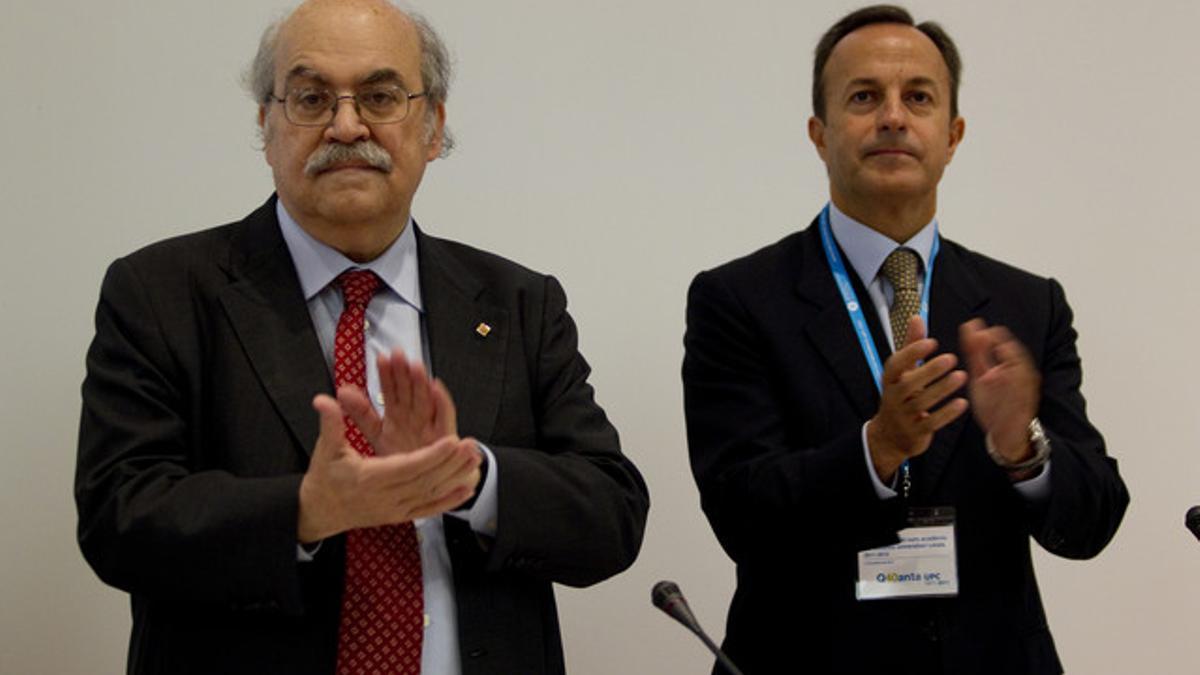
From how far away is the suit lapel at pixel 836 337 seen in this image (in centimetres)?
259

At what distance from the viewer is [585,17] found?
342 centimetres

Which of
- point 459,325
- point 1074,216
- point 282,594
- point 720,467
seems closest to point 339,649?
point 282,594

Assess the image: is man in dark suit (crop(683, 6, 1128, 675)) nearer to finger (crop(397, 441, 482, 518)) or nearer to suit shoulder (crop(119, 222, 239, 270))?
finger (crop(397, 441, 482, 518))

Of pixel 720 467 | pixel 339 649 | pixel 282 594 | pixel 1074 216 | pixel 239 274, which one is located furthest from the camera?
pixel 1074 216

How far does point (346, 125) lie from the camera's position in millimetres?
2330

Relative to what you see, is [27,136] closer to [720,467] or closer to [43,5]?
[43,5]

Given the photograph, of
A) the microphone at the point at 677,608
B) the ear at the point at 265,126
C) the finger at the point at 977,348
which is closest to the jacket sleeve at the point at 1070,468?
the finger at the point at 977,348

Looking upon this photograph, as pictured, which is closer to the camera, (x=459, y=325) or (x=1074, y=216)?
(x=459, y=325)

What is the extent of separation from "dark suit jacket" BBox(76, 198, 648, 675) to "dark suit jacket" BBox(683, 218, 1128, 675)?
0.30 m

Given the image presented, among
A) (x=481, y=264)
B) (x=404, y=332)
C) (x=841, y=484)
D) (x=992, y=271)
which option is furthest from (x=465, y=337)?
(x=992, y=271)

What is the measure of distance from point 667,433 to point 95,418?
157cm

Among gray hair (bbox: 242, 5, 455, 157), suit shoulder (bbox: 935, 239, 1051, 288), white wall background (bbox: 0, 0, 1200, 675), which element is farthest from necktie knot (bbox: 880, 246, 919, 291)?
gray hair (bbox: 242, 5, 455, 157)

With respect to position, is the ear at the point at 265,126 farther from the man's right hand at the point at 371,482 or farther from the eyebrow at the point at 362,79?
the man's right hand at the point at 371,482

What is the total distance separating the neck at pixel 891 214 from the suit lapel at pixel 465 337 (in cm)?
79
